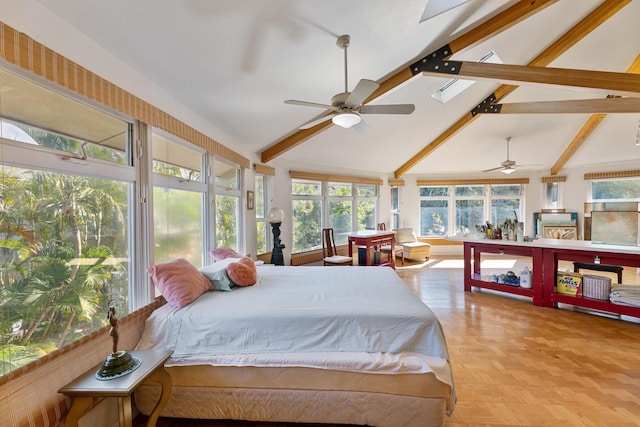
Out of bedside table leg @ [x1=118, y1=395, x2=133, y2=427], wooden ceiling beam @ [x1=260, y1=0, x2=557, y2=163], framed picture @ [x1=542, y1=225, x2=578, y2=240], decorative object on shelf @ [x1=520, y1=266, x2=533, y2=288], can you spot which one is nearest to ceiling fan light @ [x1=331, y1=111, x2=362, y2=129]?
wooden ceiling beam @ [x1=260, y1=0, x2=557, y2=163]

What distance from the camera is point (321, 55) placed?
246cm

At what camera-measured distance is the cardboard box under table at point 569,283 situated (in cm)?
→ 345

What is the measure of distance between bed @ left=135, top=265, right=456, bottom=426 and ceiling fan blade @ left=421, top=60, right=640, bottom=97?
2821 mm

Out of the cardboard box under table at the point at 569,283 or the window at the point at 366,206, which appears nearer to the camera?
the cardboard box under table at the point at 569,283

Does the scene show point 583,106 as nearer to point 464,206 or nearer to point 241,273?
point 464,206

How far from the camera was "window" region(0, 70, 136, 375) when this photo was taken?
120 cm

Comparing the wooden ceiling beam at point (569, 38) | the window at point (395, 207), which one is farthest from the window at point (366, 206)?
the wooden ceiling beam at point (569, 38)

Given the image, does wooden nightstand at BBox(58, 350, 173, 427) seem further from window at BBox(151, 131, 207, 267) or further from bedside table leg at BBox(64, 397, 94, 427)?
window at BBox(151, 131, 207, 267)

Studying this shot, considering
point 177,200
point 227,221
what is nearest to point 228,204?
point 227,221

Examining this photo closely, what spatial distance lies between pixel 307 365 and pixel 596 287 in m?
3.80

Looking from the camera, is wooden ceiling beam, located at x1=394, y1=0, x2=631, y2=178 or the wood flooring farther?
→ wooden ceiling beam, located at x1=394, y1=0, x2=631, y2=178

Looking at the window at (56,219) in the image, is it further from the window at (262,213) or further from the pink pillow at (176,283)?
the window at (262,213)

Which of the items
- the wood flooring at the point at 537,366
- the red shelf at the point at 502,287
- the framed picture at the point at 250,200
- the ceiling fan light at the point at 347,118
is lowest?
the wood flooring at the point at 537,366

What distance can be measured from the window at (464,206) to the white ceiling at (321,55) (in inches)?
71.1
